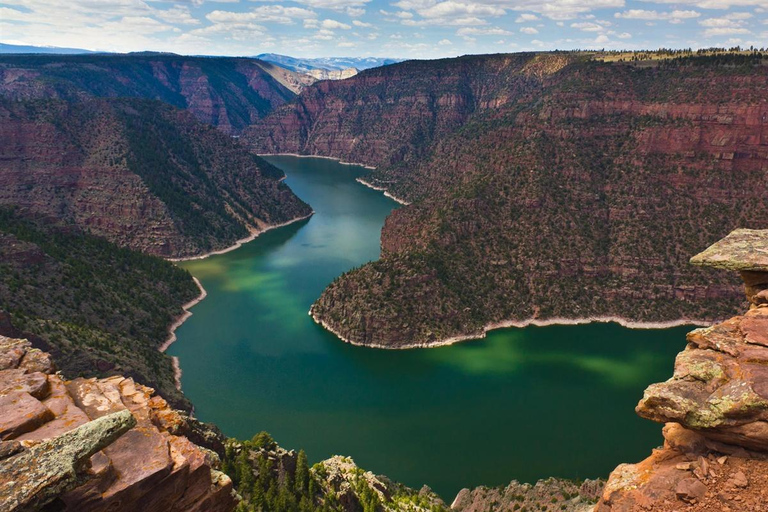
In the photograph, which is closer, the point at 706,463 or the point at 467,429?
the point at 706,463

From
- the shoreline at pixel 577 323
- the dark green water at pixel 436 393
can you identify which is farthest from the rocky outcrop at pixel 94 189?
the shoreline at pixel 577 323

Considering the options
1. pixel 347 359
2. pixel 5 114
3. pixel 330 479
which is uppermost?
pixel 5 114

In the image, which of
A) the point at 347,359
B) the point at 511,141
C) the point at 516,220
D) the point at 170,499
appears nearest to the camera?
the point at 170,499

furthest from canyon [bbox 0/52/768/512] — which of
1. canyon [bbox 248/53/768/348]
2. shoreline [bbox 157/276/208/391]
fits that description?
shoreline [bbox 157/276/208/391]

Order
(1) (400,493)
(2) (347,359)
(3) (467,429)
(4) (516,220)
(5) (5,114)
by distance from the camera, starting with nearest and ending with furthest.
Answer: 1. (1) (400,493)
2. (3) (467,429)
3. (2) (347,359)
4. (4) (516,220)
5. (5) (5,114)

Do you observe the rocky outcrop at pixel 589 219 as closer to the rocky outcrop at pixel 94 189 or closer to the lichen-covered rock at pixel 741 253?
the rocky outcrop at pixel 94 189

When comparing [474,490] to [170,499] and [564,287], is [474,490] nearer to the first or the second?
[170,499]

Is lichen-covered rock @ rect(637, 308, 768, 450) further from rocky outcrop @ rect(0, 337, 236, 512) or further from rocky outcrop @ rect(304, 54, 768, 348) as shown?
rocky outcrop @ rect(304, 54, 768, 348)

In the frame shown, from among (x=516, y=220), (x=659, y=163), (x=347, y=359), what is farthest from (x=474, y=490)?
(x=659, y=163)

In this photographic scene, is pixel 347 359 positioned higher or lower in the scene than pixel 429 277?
lower
